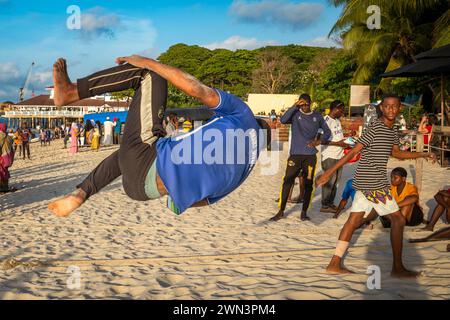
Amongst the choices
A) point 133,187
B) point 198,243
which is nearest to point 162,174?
point 133,187

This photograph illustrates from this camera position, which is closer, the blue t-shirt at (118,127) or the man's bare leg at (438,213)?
the man's bare leg at (438,213)

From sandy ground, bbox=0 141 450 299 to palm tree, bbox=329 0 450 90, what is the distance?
48.3ft

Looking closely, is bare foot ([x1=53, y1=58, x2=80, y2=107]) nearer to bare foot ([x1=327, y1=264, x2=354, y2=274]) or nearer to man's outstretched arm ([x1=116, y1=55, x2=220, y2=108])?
man's outstretched arm ([x1=116, y1=55, x2=220, y2=108])

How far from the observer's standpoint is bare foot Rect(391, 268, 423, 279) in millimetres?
4145

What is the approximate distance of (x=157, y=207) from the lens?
864 centimetres

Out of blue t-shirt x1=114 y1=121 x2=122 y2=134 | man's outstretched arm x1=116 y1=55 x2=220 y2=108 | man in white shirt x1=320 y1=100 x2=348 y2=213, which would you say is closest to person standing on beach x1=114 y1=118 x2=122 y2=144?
blue t-shirt x1=114 y1=121 x2=122 y2=134

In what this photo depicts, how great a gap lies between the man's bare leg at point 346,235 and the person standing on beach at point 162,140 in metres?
1.87

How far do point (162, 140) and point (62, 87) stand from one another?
2.37 feet

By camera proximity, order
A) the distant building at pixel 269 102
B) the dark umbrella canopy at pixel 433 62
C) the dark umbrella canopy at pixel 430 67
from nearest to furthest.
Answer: the dark umbrella canopy at pixel 433 62 < the dark umbrella canopy at pixel 430 67 < the distant building at pixel 269 102

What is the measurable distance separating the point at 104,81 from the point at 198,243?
3.52m

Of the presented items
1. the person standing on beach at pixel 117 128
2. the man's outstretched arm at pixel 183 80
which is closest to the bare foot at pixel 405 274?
the man's outstretched arm at pixel 183 80

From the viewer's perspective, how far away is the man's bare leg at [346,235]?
430 cm

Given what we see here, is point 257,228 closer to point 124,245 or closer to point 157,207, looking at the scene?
point 124,245

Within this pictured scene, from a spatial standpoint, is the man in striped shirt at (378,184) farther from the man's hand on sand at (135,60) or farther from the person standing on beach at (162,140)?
the man's hand on sand at (135,60)
